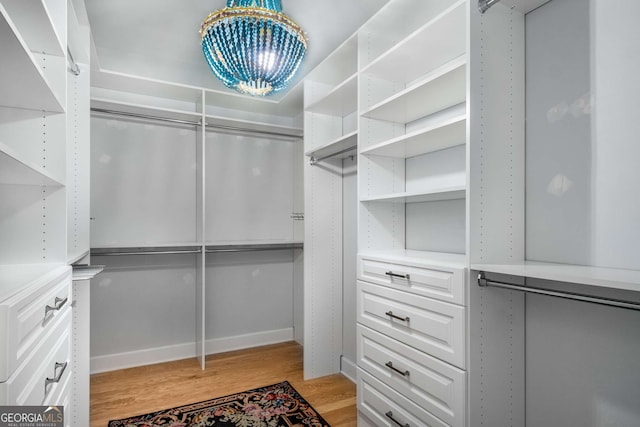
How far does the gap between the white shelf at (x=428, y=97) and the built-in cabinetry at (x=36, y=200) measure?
1.45 metres

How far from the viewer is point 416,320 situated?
165cm

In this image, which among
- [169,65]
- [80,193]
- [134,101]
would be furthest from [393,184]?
[134,101]

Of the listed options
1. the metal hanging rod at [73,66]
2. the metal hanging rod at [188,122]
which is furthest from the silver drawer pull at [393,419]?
the metal hanging rod at [188,122]

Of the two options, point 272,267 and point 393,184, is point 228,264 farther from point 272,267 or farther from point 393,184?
point 393,184

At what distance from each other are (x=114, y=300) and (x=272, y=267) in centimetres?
144

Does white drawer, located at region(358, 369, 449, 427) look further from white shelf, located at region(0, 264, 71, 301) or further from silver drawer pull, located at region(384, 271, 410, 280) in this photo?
white shelf, located at region(0, 264, 71, 301)

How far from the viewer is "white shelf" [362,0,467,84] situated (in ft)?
5.14

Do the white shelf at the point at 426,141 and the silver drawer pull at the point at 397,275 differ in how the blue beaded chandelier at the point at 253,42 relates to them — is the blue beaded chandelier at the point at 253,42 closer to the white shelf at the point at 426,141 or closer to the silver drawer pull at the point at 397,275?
the white shelf at the point at 426,141

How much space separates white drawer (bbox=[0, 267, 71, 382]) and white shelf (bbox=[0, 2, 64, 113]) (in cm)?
64

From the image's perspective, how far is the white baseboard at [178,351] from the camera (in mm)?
2984

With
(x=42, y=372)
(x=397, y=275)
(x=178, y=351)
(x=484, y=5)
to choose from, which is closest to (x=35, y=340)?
(x=42, y=372)

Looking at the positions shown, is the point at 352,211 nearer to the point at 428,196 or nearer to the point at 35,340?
the point at 428,196

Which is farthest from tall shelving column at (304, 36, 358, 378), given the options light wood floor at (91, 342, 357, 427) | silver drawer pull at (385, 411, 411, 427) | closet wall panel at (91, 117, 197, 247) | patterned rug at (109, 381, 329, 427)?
closet wall panel at (91, 117, 197, 247)

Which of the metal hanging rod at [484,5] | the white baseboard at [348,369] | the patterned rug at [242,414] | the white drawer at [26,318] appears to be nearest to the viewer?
the white drawer at [26,318]
